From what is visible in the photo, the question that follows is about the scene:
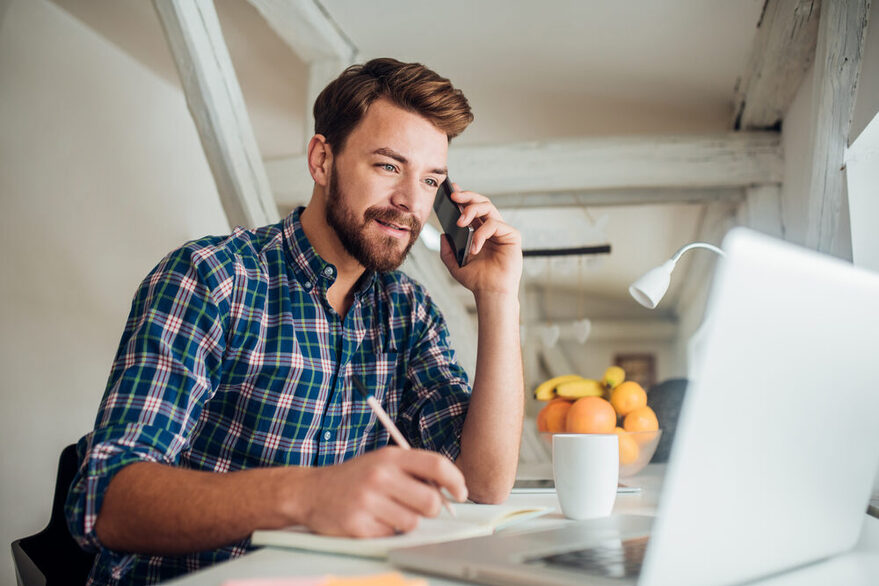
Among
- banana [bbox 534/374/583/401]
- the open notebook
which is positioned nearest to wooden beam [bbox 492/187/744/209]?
banana [bbox 534/374/583/401]

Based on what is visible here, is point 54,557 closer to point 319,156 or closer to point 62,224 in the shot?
point 319,156

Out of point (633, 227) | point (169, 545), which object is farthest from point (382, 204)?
point (633, 227)

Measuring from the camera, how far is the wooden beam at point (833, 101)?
164 cm

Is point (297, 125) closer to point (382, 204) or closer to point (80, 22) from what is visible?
point (80, 22)

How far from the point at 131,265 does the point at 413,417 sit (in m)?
1.72

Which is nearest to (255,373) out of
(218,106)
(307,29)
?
(218,106)

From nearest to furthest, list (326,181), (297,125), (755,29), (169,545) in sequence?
(169,545), (326,181), (755,29), (297,125)

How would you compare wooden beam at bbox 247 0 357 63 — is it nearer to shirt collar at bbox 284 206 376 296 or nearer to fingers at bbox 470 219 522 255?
shirt collar at bbox 284 206 376 296

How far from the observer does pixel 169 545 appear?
2.43ft

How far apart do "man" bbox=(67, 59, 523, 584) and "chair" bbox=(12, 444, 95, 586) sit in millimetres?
135

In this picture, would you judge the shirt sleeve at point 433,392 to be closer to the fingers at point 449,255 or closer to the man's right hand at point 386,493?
the fingers at point 449,255

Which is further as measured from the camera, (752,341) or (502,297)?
(502,297)

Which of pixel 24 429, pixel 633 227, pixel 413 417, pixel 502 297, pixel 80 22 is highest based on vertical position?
pixel 633 227

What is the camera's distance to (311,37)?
8.19 ft
